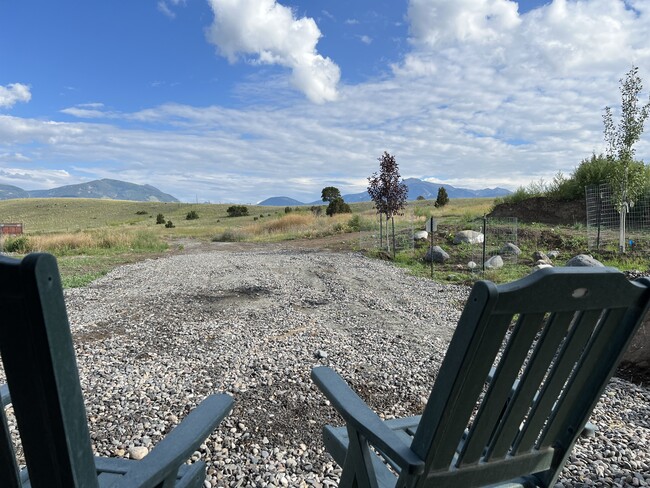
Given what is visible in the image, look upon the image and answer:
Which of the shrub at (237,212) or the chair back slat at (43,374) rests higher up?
the chair back slat at (43,374)

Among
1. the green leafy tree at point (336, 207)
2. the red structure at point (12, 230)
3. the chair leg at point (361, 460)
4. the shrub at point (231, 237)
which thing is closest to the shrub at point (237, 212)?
the green leafy tree at point (336, 207)

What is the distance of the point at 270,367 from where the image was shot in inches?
160

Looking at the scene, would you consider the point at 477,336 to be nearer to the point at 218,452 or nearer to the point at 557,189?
the point at 218,452

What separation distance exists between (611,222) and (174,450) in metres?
16.6

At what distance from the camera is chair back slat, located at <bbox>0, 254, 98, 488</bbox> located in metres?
0.84

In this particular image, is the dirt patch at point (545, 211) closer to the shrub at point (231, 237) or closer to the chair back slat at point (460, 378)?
the shrub at point (231, 237)

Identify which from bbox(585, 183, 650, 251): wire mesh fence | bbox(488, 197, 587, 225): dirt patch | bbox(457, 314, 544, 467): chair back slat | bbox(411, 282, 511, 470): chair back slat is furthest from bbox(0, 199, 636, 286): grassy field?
bbox(411, 282, 511, 470): chair back slat

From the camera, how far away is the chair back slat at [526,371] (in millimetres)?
1102

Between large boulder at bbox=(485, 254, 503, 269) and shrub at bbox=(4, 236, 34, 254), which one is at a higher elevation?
large boulder at bbox=(485, 254, 503, 269)

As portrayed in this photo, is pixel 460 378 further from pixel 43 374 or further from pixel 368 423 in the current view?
pixel 43 374

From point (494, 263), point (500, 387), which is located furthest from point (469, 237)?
point (500, 387)

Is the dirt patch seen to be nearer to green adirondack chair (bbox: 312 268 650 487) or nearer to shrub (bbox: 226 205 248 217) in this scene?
green adirondack chair (bbox: 312 268 650 487)

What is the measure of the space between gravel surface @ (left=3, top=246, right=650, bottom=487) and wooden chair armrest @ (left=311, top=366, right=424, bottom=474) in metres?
1.04

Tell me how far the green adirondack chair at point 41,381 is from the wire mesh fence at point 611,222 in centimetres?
1289
